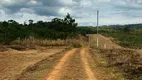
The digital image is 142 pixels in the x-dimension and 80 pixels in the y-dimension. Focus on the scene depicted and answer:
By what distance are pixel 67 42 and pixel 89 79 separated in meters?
45.7

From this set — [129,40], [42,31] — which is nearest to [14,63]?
[42,31]

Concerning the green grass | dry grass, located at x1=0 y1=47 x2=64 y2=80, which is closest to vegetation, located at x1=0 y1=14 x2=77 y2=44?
the green grass

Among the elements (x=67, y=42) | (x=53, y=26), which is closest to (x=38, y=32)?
(x=53, y=26)

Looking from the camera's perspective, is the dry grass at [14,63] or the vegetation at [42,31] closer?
the dry grass at [14,63]

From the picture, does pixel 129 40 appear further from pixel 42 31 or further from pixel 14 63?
pixel 14 63

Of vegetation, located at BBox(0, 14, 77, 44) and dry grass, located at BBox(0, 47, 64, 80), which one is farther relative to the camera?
vegetation, located at BBox(0, 14, 77, 44)

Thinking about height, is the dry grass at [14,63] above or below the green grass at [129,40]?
above

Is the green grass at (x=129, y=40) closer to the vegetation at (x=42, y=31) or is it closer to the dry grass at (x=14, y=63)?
the vegetation at (x=42, y=31)

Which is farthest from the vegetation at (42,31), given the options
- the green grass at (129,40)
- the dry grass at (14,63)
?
the dry grass at (14,63)

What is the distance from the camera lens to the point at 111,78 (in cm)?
1808

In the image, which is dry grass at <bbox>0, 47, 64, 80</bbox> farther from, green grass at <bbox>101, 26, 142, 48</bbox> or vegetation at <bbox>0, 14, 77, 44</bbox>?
green grass at <bbox>101, 26, 142, 48</bbox>

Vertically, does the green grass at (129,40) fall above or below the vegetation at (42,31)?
below

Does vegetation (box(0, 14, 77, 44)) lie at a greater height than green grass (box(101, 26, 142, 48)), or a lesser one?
greater

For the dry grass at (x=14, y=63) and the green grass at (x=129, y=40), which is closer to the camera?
the dry grass at (x=14, y=63)
